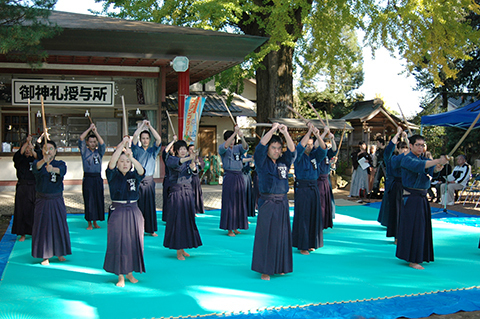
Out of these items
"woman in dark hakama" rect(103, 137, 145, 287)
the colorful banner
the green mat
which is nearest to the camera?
the green mat

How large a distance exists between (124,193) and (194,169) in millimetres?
1613

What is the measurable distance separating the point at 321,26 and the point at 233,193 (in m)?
7.72

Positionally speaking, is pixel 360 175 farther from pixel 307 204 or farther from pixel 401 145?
pixel 307 204

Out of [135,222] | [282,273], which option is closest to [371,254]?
→ [282,273]

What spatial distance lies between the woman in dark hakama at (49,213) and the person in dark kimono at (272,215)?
2.41m

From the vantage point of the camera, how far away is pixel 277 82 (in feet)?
40.7

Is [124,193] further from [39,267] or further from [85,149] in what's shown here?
[85,149]

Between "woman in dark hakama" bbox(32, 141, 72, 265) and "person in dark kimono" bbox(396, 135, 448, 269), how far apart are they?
4125 millimetres

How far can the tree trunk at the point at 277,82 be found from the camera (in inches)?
490

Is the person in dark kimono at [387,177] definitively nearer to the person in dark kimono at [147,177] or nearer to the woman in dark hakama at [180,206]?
the woman in dark hakama at [180,206]

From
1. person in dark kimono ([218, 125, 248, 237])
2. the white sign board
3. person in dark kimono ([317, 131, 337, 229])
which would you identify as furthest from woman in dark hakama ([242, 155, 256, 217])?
the white sign board

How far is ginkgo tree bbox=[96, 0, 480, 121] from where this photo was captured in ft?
35.6

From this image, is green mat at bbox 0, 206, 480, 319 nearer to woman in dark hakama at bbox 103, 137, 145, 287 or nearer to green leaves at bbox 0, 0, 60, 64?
woman in dark hakama at bbox 103, 137, 145, 287

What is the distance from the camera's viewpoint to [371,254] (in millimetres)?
5820
